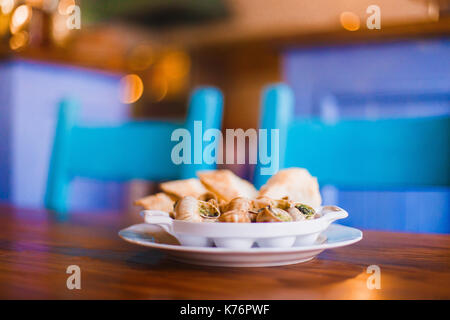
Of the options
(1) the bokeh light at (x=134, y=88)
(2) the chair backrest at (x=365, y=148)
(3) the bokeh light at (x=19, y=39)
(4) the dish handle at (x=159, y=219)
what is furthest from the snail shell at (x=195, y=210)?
(1) the bokeh light at (x=134, y=88)

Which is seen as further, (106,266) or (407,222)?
(407,222)

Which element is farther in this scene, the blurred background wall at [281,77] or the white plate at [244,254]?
the blurred background wall at [281,77]

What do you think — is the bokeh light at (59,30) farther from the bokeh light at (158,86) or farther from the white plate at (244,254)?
the bokeh light at (158,86)

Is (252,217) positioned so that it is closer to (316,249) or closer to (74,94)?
(316,249)

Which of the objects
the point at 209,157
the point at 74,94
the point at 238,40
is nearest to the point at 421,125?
the point at 209,157
